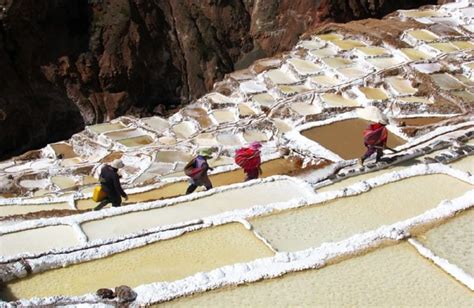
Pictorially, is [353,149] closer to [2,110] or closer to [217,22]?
[2,110]

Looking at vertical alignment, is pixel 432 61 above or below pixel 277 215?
below

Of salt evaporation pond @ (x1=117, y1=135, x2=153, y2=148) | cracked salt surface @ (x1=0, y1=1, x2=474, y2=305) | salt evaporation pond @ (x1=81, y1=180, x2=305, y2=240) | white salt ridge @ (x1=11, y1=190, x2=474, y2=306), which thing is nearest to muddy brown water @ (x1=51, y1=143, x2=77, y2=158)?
cracked salt surface @ (x1=0, y1=1, x2=474, y2=305)

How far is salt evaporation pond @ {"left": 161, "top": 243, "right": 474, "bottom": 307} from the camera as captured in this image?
614 centimetres

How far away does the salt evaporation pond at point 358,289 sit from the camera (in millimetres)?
6141

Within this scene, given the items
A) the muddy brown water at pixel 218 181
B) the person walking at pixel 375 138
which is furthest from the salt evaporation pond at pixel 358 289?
the muddy brown water at pixel 218 181

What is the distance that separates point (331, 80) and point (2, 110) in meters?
12.9

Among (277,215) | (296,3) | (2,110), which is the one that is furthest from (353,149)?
(296,3)

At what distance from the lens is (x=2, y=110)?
24125 millimetres

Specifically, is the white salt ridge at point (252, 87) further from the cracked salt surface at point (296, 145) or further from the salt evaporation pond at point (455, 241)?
the salt evaporation pond at point (455, 241)

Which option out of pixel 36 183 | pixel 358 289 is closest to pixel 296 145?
pixel 36 183

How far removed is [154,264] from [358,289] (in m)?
2.21

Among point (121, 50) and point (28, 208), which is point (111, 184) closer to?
point (28, 208)

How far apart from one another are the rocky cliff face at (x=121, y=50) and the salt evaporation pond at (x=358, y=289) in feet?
64.9

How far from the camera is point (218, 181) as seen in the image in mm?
12578
